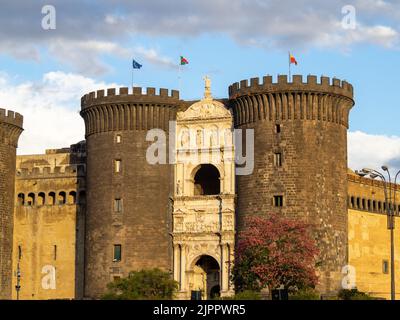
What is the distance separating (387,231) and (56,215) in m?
26.8

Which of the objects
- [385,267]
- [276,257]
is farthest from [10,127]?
[385,267]

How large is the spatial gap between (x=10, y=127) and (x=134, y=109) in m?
12.0

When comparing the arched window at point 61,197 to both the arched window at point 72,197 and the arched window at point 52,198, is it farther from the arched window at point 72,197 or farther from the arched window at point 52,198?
the arched window at point 72,197

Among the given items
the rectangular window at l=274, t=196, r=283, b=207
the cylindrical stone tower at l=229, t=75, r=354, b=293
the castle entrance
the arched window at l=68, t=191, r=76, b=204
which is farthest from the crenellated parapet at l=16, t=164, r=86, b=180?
the rectangular window at l=274, t=196, r=283, b=207

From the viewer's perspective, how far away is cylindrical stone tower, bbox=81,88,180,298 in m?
72.6

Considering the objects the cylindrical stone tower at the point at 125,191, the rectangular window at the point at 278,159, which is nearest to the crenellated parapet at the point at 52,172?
the cylindrical stone tower at the point at 125,191

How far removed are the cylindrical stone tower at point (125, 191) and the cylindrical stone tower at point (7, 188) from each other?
25.0 ft

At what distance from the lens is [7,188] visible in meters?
79.1

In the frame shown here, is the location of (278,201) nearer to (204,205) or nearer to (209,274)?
(204,205)

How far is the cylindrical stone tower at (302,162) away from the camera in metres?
68.7

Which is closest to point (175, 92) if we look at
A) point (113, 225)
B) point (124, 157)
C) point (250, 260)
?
point (124, 157)

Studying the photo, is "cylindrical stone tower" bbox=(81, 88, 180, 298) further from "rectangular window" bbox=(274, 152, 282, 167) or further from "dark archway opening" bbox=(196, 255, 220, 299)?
Answer: "rectangular window" bbox=(274, 152, 282, 167)

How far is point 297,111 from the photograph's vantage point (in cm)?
6988

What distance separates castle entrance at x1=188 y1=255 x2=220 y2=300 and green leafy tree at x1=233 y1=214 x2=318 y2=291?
279 inches
